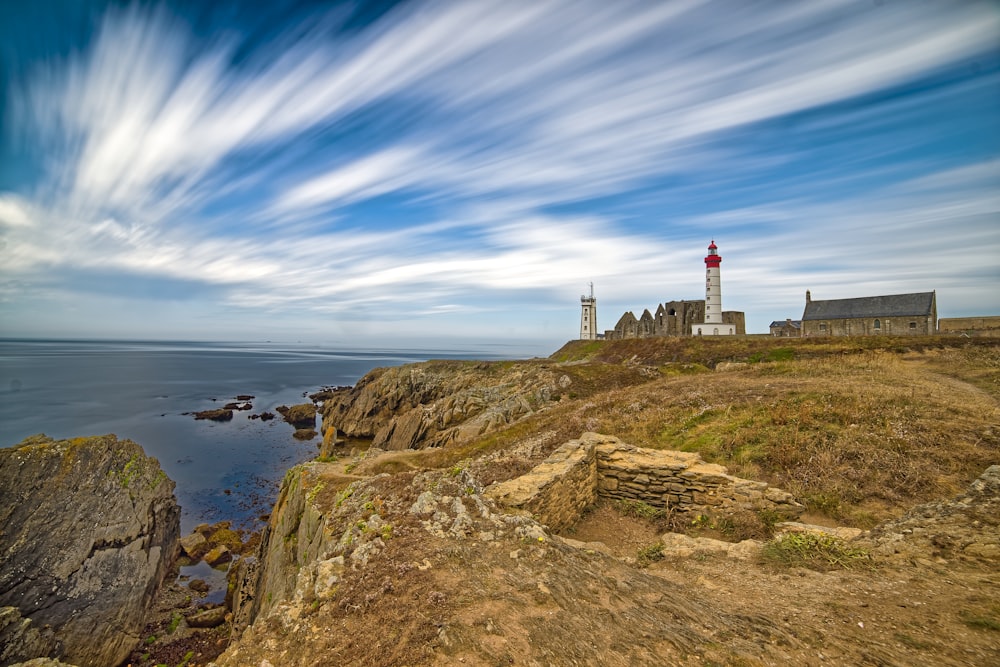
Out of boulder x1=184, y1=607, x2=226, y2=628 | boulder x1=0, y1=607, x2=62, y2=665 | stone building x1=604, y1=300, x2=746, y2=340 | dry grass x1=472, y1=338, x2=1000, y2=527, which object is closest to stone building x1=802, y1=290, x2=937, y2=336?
stone building x1=604, y1=300, x2=746, y2=340

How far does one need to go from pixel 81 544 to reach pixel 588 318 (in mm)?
82395

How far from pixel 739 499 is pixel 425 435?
1253 inches

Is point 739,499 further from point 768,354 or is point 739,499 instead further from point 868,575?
point 768,354

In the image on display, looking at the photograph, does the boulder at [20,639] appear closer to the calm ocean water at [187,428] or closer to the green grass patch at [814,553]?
the calm ocean water at [187,428]

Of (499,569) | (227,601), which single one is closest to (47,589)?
(227,601)

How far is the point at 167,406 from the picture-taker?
7344 cm

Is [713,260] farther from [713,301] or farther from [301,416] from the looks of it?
[301,416]

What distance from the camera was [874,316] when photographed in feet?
163

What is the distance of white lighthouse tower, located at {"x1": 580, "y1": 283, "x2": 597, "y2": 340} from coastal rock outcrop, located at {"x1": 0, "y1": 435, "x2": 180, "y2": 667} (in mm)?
77808

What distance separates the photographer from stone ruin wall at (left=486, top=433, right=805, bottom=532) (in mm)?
10984

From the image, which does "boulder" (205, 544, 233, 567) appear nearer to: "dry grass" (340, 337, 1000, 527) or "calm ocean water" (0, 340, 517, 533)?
"calm ocean water" (0, 340, 517, 533)

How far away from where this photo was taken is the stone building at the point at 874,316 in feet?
151

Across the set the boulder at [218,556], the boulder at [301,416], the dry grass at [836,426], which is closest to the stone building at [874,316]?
the dry grass at [836,426]

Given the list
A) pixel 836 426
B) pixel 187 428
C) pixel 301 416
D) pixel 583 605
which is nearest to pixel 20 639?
pixel 583 605
